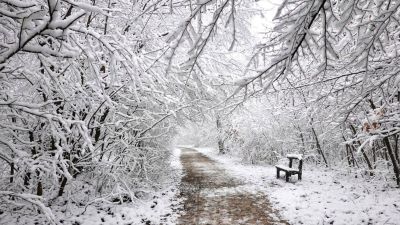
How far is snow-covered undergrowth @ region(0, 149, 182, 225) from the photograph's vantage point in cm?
504

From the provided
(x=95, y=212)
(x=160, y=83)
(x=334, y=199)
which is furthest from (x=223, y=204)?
(x=160, y=83)

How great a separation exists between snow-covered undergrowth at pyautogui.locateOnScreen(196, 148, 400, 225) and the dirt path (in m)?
0.37

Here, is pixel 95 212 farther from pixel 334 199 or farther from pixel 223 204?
pixel 334 199

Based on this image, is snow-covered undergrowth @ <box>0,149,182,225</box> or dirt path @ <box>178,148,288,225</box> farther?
dirt path @ <box>178,148,288,225</box>

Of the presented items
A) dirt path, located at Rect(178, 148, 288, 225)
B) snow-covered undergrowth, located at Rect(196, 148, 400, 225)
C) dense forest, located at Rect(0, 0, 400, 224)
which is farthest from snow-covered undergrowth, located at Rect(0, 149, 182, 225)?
snow-covered undergrowth, located at Rect(196, 148, 400, 225)

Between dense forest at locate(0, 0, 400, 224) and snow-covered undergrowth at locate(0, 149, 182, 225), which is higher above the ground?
dense forest at locate(0, 0, 400, 224)

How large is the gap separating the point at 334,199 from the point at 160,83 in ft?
16.8

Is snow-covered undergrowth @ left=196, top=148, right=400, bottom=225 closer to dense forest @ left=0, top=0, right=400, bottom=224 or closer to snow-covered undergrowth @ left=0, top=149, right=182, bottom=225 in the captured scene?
dense forest @ left=0, top=0, right=400, bottom=224

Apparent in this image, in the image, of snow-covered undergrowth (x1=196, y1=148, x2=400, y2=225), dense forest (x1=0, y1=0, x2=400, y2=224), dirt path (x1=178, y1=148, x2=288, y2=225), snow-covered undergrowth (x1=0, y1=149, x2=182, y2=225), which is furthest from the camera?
dirt path (x1=178, y1=148, x2=288, y2=225)

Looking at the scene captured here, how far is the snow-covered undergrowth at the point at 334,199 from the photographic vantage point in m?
5.27

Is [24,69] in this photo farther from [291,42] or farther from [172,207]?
[172,207]

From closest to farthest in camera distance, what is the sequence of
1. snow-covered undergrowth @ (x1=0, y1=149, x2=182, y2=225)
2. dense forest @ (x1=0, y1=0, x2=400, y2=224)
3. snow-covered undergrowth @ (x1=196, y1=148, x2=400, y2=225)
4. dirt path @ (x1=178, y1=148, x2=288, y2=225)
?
dense forest @ (x1=0, y1=0, x2=400, y2=224), snow-covered undergrowth @ (x1=0, y1=149, x2=182, y2=225), snow-covered undergrowth @ (x1=196, y1=148, x2=400, y2=225), dirt path @ (x1=178, y1=148, x2=288, y2=225)

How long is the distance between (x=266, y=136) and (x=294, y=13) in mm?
11803

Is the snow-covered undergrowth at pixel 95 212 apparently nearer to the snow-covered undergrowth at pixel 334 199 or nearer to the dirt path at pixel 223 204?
the dirt path at pixel 223 204
